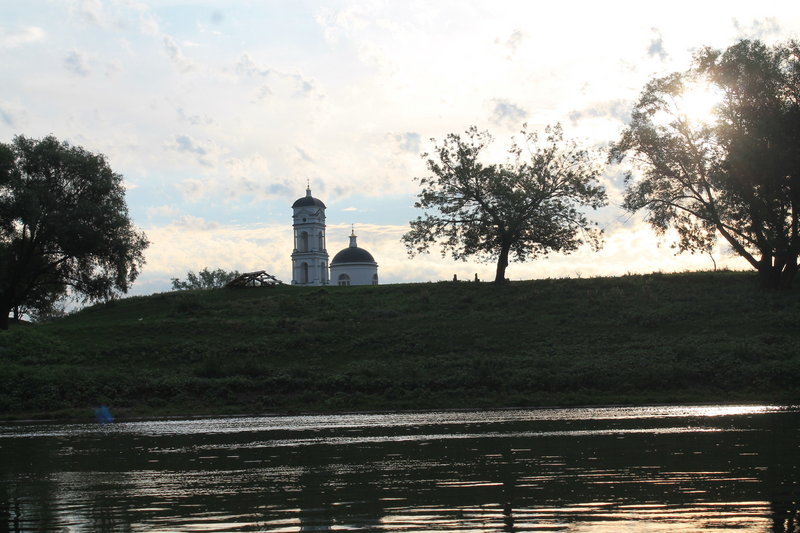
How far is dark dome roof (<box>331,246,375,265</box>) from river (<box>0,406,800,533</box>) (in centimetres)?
Answer: 7625

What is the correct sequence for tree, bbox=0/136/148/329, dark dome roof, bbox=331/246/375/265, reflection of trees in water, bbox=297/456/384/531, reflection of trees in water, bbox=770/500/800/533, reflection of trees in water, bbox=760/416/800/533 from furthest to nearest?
dark dome roof, bbox=331/246/375/265 < tree, bbox=0/136/148/329 < reflection of trees in water, bbox=297/456/384/531 < reflection of trees in water, bbox=760/416/800/533 < reflection of trees in water, bbox=770/500/800/533

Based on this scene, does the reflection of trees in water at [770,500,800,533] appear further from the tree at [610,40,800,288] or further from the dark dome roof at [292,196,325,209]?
the dark dome roof at [292,196,325,209]

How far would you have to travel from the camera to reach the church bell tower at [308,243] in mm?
108375

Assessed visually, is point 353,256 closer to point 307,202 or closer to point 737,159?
point 307,202

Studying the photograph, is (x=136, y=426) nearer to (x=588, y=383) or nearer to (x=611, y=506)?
(x=588, y=383)

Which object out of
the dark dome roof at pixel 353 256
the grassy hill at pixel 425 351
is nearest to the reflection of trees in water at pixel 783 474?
the grassy hill at pixel 425 351

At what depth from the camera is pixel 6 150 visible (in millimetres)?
57156

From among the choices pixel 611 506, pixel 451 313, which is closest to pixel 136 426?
pixel 611 506

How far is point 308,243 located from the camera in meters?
109

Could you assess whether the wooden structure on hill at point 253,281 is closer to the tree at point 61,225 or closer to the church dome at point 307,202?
the tree at point 61,225

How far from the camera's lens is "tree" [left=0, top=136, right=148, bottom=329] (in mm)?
57094

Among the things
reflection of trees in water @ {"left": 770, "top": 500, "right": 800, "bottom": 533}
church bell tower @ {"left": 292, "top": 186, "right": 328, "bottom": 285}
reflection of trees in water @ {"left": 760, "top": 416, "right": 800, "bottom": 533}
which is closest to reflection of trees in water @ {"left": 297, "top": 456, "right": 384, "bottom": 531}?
reflection of trees in water @ {"left": 770, "top": 500, "right": 800, "bottom": 533}

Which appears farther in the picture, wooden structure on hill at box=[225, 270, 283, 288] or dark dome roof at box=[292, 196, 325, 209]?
dark dome roof at box=[292, 196, 325, 209]

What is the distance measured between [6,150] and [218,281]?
301ft
